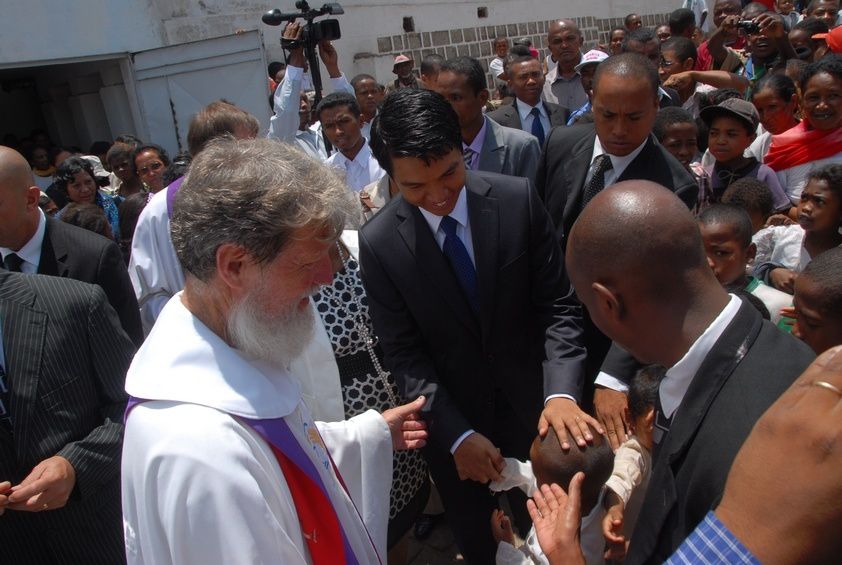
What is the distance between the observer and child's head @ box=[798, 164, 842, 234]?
294cm

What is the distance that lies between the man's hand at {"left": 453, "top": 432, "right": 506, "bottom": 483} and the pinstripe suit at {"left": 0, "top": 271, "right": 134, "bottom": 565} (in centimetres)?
115

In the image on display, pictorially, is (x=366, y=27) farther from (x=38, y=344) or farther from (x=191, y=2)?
(x=38, y=344)

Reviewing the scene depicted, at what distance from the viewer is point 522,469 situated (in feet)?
7.66

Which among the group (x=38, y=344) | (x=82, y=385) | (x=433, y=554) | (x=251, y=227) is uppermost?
(x=251, y=227)

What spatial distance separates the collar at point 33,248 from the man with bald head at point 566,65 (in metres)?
5.05

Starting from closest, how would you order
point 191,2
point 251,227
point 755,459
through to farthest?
point 755,459
point 251,227
point 191,2

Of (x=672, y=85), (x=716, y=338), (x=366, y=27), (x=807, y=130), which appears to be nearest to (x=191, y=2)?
(x=366, y=27)

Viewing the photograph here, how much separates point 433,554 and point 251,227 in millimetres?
2505

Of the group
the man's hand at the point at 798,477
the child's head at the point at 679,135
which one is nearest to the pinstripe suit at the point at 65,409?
the man's hand at the point at 798,477

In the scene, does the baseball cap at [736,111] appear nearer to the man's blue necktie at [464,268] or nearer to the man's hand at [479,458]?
the man's blue necktie at [464,268]

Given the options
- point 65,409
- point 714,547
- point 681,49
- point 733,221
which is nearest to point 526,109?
point 681,49

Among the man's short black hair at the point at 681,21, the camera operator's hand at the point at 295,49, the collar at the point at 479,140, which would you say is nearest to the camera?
the collar at the point at 479,140

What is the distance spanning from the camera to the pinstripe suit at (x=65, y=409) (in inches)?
78.4

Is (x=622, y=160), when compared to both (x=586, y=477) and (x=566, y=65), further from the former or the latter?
(x=566, y=65)
